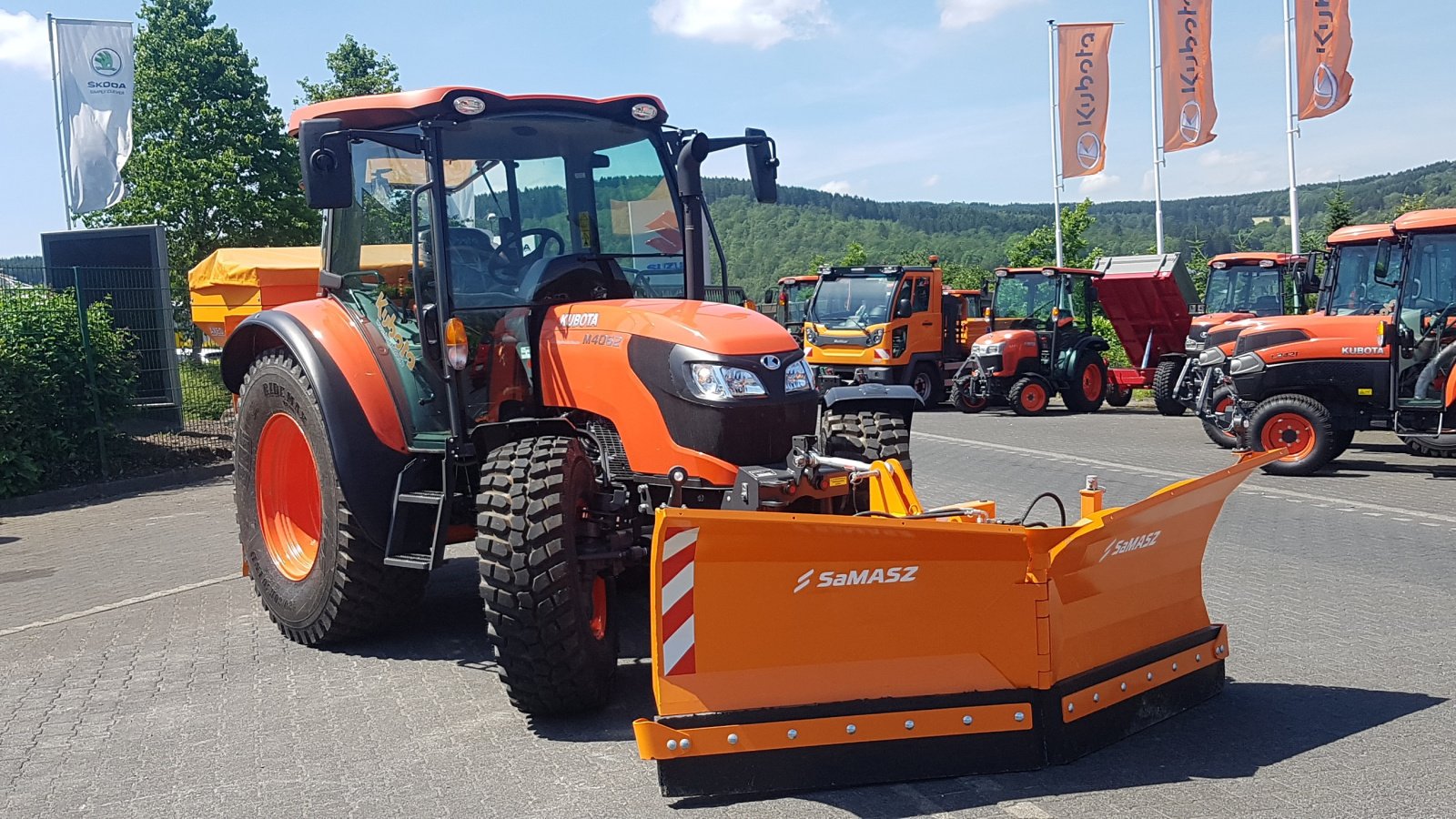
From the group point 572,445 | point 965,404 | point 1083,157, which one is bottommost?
point 965,404

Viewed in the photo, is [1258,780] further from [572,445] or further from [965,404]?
[965,404]

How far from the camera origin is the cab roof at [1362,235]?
41.0ft

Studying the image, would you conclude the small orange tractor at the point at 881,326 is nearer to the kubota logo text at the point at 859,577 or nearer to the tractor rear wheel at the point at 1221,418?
the tractor rear wheel at the point at 1221,418

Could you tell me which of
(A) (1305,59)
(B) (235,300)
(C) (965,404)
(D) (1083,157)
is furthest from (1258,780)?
(D) (1083,157)

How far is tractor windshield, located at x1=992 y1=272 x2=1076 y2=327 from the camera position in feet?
71.5

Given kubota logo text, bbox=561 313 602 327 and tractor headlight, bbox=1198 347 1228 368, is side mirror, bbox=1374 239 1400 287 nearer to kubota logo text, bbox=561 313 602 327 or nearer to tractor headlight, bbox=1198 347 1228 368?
tractor headlight, bbox=1198 347 1228 368

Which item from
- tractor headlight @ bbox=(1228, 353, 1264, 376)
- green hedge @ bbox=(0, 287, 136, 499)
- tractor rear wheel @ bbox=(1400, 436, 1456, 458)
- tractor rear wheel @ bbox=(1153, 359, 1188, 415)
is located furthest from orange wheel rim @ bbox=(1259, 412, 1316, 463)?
green hedge @ bbox=(0, 287, 136, 499)

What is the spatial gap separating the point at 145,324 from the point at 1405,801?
14317mm

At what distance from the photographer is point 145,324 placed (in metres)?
14.5

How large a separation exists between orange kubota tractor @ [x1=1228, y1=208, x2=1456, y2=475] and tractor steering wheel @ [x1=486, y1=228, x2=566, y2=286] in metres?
8.96

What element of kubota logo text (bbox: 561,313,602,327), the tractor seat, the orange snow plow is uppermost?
the tractor seat

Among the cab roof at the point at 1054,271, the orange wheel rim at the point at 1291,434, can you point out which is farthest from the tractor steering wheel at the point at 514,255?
the cab roof at the point at 1054,271

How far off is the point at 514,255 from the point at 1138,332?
1869 cm

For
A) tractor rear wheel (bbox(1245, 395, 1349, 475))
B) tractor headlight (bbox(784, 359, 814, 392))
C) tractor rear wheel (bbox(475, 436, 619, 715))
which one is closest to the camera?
tractor rear wheel (bbox(475, 436, 619, 715))
